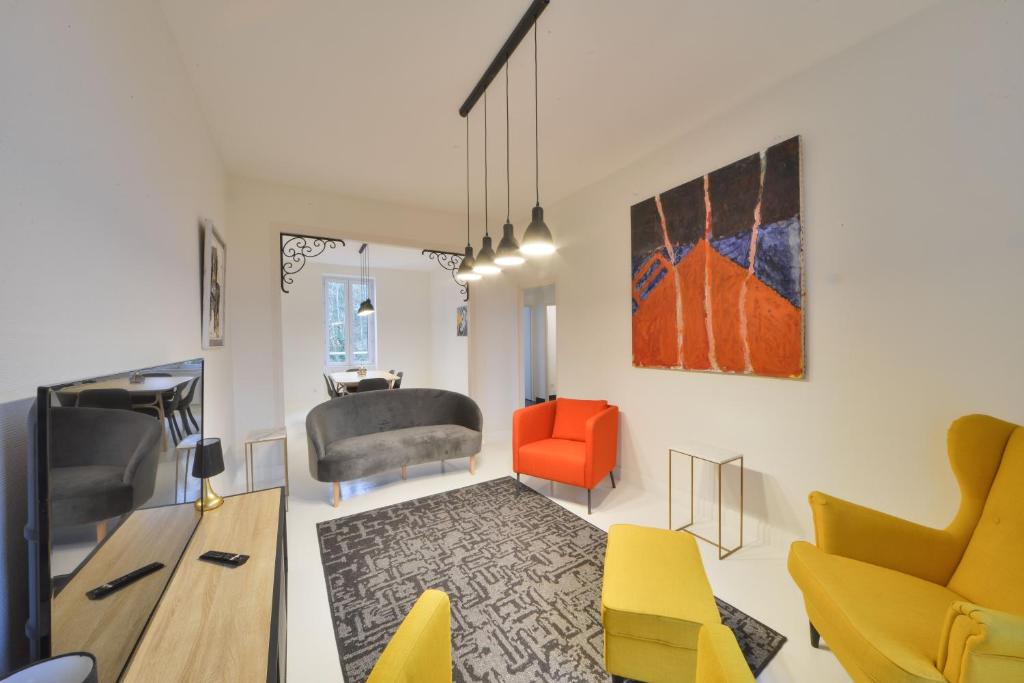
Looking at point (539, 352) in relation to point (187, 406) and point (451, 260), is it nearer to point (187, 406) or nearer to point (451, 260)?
point (451, 260)

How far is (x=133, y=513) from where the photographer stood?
1026 millimetres

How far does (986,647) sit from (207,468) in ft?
9.40

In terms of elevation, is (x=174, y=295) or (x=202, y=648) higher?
(x=174, y=295)

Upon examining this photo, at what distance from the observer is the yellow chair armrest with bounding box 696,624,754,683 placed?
0.72m

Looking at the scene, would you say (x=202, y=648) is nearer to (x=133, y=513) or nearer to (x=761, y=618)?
(x=133, y=513)

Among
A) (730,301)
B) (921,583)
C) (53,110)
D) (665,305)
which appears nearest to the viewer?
(53,110)

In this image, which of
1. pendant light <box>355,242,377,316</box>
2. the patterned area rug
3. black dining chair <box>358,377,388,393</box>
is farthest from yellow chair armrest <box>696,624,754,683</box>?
pendant light <box>355,242,377,316</box>

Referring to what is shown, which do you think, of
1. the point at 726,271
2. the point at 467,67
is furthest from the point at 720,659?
the point at 467,67

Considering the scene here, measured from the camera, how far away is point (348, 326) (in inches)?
326

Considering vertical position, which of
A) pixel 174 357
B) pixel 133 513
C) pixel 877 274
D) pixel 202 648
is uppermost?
pixel 877 274

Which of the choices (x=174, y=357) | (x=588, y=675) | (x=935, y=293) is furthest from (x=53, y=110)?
(x=935, y=293)

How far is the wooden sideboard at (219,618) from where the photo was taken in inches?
38.6

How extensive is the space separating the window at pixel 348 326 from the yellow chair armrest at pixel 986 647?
8.56 metres

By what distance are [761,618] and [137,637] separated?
255 cm
